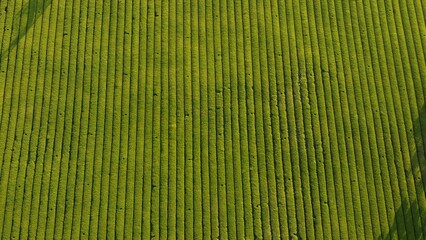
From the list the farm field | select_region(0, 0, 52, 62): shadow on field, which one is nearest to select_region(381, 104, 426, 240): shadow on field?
the farm field

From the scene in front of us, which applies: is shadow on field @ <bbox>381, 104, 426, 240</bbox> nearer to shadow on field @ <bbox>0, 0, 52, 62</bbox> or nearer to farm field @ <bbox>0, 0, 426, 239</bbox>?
farm field @ <bbox>0, 0, 426, 239</bbox>

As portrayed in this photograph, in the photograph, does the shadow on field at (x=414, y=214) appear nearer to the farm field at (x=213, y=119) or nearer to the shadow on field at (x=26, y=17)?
the farm field at (x=213, y=119)

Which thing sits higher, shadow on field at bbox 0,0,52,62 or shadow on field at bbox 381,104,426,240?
shadow on field at bbox 0,0,52,62

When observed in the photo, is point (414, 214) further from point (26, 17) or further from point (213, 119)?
point (26, 17)

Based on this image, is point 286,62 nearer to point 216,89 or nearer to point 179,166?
point 216,89

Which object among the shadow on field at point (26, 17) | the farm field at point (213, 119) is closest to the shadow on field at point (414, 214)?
the farm field at point (213, 119)

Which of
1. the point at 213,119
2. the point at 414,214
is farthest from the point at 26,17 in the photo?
the point at 414,214
